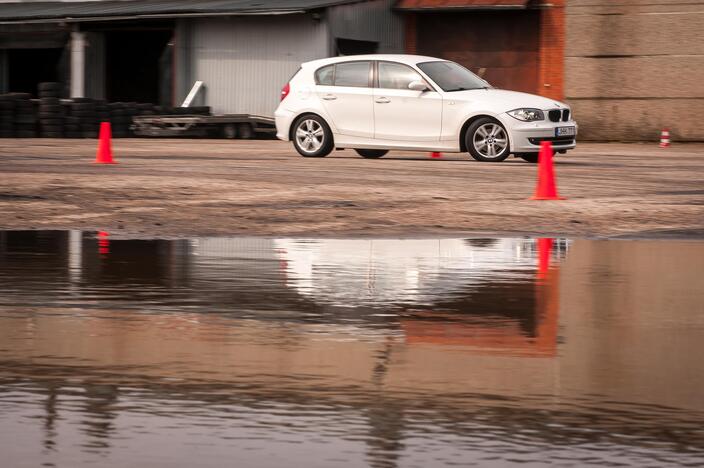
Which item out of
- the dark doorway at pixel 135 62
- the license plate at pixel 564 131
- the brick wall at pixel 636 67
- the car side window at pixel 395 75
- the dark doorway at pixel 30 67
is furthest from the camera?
the dark doorway at pixel 30 67

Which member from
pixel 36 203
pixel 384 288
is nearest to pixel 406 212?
pixel 36 203

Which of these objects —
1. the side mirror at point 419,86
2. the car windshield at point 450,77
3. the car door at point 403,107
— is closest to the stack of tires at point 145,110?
the car door at point 403,107

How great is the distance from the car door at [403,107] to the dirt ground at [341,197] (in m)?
0.47

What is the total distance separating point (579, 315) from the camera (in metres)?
8.05

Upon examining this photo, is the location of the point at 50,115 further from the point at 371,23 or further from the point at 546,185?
the point at 546,185

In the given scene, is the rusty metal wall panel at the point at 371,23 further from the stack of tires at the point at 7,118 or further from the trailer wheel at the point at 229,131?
the stack of tires at the point at 7,118

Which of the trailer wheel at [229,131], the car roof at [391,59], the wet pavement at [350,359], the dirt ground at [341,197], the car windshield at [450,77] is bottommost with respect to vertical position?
the wet pavement at [350,359]

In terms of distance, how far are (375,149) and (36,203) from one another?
9478mm

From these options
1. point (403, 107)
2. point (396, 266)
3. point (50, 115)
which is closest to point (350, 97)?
point (403, 107)

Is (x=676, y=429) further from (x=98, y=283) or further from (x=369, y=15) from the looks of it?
(x=369, y=15)

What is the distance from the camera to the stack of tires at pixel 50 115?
112ft

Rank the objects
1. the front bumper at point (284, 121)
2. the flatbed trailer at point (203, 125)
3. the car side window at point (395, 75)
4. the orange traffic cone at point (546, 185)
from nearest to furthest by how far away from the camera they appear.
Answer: the orange traffic cone at point (546, 185)
the car side window at point (395, 75)
the front bumper at point (284, 121)
the flatbed trailer at point (203, 125)

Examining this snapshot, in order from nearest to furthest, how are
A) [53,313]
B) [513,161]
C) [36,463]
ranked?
[36,463] < [53,313] < [513,161]

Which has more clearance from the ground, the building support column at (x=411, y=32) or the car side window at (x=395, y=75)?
the building support column at (x=411, y=32)
